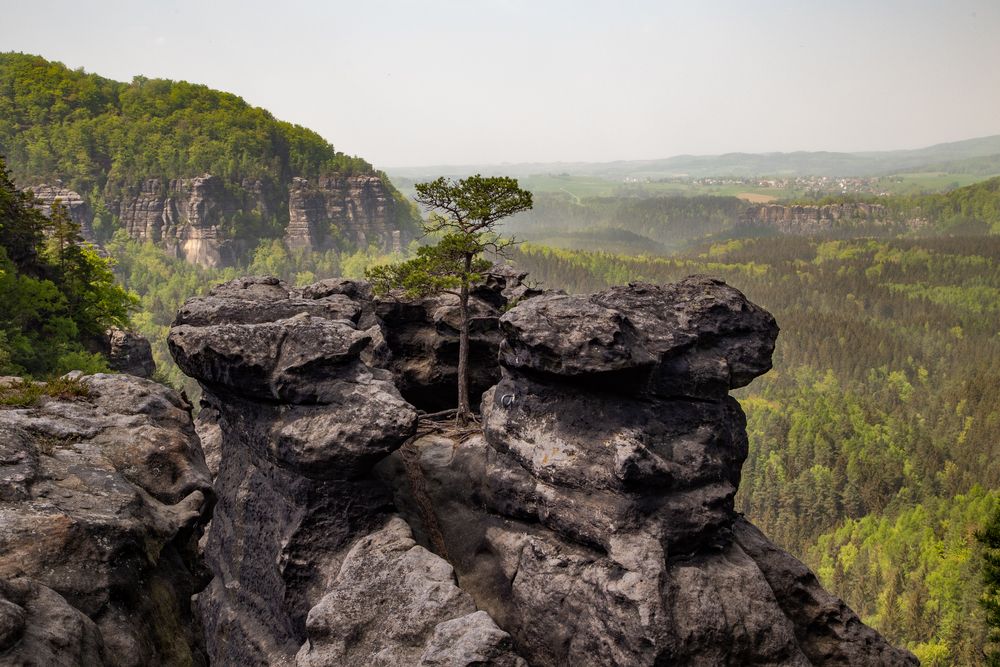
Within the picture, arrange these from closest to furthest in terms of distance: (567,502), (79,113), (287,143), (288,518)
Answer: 1. (567,502)
2. (288,518)
3. (79,113)
4. (287,143)

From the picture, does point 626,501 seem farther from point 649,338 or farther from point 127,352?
point 127,352

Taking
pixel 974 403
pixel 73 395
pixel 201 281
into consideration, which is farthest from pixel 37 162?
pixel 974 403

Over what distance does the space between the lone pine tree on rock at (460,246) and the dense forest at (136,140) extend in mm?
129145

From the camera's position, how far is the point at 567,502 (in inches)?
663

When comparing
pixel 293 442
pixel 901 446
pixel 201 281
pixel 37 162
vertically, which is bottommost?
pixel 901 446

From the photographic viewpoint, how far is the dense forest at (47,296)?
3506cm

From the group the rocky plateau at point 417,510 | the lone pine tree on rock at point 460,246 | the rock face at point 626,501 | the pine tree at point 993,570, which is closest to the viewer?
the rocky plateau at point 417,510

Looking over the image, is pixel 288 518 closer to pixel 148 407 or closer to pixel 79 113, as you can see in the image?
pixel 148 407

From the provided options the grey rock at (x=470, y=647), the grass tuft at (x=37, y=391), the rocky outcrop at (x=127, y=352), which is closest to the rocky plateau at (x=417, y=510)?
the grey rock at (x=470, y=647)

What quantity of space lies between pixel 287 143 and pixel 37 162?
50.9m

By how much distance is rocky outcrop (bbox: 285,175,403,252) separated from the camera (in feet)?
496

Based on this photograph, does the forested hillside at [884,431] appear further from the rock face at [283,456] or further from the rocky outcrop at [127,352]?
the rocky outcrop at [127,352]

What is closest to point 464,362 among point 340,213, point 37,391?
point 37,391

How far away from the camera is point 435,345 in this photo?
87.4 feet
